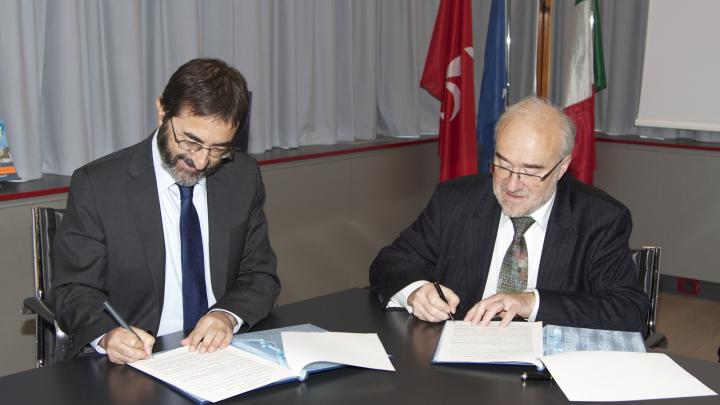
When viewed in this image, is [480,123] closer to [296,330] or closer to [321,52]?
[321,52]

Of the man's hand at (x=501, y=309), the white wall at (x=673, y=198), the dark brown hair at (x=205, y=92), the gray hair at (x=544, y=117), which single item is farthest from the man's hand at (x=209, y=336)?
the white wall at (x=673, y=198)

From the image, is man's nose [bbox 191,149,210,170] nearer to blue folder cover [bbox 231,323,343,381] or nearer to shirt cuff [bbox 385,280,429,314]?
blue folder cover [bbox 231,323,343,381]

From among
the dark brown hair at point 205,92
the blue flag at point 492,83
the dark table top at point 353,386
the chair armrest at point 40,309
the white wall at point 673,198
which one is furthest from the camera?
the white wall at point 673,198

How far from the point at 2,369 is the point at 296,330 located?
70.8 inches

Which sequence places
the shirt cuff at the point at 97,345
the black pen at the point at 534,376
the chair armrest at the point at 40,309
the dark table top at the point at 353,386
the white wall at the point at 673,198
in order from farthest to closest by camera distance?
the white wall at the point at 673,198 < the chair armrest at the point at 40,309 < the shirt cuff at the point at 97,345 < the black pen at the point at 534,376 < the dark table top at the point at 353,386

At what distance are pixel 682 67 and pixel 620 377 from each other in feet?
12.5

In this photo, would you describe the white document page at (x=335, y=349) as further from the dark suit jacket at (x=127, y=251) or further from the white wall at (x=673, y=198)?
the white wall at (x=673, y=198)

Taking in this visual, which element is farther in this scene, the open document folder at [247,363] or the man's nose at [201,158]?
the man's nose at [201,158]

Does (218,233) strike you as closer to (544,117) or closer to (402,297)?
(402,297)

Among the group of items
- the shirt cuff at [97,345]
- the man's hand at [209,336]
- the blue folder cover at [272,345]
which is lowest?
the shirt cuff at [97,345]

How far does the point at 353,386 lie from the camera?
5.63ft

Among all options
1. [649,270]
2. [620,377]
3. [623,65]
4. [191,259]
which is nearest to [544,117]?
[649,270]

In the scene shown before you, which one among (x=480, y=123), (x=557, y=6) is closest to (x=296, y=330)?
(x=480, y=123)

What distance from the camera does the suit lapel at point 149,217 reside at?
218 centimetres
